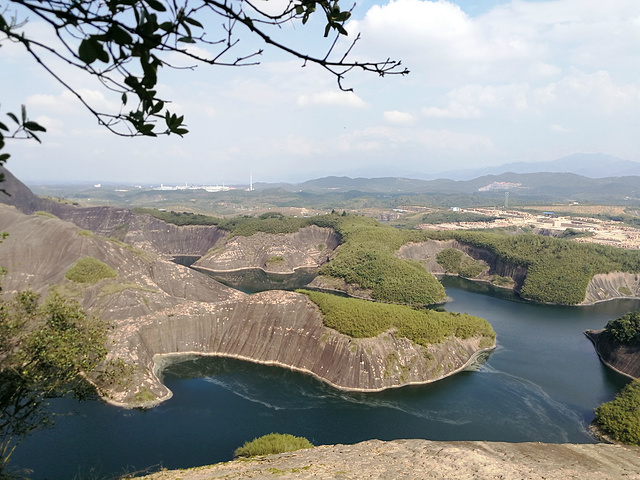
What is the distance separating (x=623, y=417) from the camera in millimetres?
32375

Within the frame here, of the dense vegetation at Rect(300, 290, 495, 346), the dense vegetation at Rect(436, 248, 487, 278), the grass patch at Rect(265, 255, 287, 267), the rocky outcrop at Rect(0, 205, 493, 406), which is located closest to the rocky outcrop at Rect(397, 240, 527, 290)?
the dense vegetation at Rect(436, 248, 487, 278)

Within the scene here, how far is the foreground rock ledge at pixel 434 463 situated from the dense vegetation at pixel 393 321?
18.7m

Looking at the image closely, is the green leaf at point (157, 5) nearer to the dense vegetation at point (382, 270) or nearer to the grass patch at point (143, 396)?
the grass patch at point (143, 396)

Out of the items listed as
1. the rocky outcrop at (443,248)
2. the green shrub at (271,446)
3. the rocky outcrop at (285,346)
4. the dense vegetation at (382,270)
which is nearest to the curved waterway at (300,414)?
the rocky outcrop at (285,346)

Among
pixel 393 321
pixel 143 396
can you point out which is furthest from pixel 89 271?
pixel 393 321

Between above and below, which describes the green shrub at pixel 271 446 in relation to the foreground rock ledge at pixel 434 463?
below

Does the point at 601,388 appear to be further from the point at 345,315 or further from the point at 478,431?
the point at 345,315

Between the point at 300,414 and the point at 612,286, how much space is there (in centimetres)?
7041

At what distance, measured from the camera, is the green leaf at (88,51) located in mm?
3453

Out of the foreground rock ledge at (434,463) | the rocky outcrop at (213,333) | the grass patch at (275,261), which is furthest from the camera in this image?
the grass patch at (275,261)

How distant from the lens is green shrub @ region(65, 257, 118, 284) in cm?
4938

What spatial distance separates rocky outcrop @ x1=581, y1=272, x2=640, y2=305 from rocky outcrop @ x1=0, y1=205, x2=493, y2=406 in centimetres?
4024

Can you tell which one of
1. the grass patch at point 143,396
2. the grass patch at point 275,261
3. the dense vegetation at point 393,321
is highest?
the dense vegetation at point 393,321

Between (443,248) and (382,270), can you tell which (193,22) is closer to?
(382,270)
